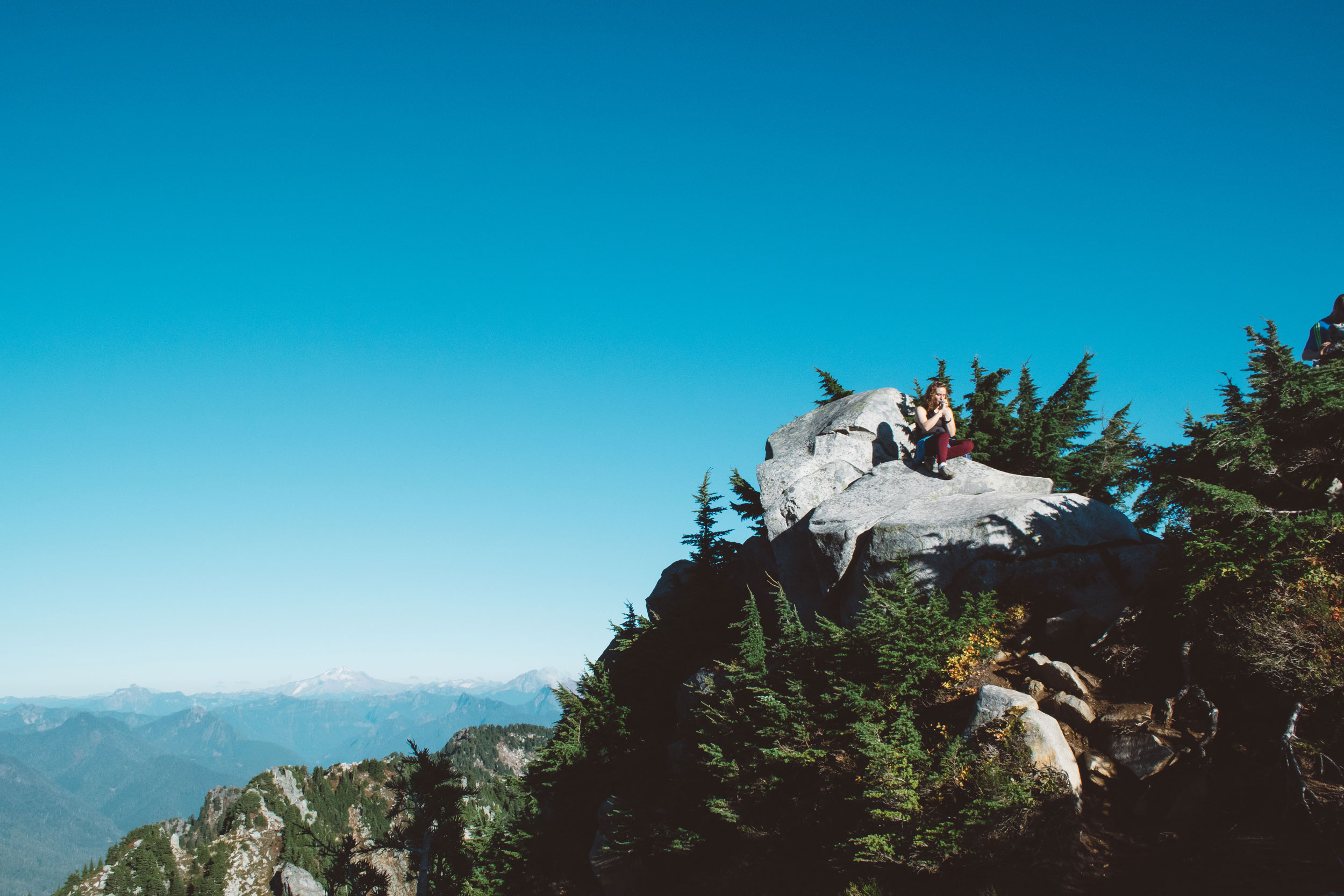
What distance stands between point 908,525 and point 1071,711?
6.13 m

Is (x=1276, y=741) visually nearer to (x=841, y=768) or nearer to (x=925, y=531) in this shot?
(x=841, y=768)

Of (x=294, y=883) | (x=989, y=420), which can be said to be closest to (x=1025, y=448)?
(x=989, y=420)

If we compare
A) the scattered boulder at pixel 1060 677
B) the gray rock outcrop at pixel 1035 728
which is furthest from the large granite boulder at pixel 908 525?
the gray rock outcrop at pixel 1035 728

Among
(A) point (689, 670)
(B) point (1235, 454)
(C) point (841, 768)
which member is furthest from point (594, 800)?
(B) point (1235, 454)

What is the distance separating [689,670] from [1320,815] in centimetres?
1737

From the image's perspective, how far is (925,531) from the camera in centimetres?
1694

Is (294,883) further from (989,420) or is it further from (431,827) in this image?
(989,420)

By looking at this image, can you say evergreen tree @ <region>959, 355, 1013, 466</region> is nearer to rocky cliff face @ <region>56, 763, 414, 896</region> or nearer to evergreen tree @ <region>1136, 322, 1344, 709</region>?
evergreen tree @ <region>1136, 322, 1344, 709</region>

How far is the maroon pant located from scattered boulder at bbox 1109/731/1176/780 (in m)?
9.79

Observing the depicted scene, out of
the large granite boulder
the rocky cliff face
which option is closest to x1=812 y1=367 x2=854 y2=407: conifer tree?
the large granite boulder

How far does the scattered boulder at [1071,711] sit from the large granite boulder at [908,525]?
2.33 meters

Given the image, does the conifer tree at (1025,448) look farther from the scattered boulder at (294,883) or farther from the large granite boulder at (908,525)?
the scattered boulder at (294,883)

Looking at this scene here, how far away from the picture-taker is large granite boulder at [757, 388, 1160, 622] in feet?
50.3

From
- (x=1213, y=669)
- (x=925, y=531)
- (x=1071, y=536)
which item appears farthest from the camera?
(x=925, y=531)
